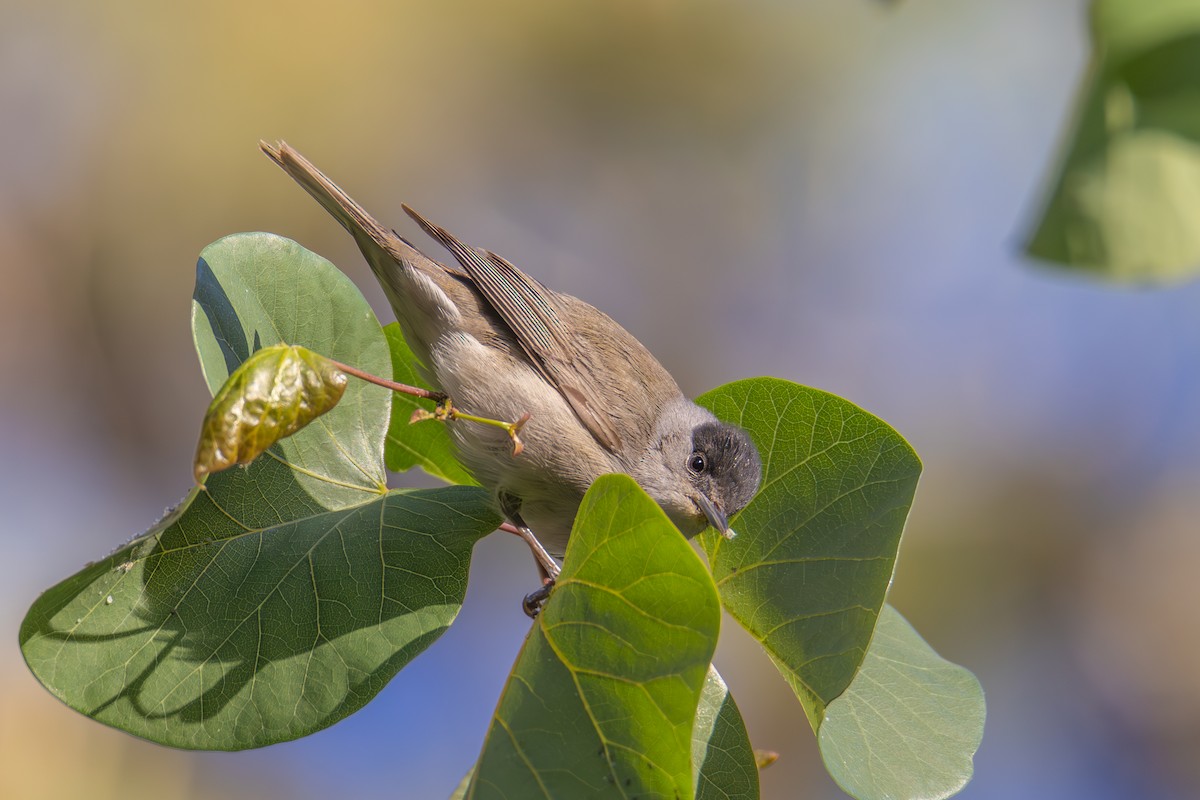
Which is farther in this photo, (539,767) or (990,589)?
(990,589)

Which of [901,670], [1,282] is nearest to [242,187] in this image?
[1,282]

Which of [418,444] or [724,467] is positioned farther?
[724,467]

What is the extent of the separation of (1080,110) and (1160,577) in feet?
35.7

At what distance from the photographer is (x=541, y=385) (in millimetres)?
3062

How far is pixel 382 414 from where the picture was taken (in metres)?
2.03

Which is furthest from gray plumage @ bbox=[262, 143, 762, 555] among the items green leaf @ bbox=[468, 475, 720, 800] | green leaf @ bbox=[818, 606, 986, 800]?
green leaf @ bbox=[468, 475, 720, 800]

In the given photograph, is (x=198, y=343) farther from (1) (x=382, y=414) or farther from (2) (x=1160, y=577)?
(2) (x=1160, y=577)

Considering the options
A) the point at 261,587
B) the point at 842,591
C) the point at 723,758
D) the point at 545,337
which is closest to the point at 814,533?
the point at 842,591

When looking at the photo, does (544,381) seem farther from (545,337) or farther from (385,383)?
(385,383)

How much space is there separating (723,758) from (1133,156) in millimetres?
1190

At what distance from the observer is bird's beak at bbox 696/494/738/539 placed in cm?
207

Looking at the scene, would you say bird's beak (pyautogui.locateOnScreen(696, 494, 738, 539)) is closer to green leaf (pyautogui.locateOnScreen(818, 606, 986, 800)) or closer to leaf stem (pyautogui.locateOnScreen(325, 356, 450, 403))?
green leaf (pyautogui.locateOnScreen(818, 606, 986, 800))

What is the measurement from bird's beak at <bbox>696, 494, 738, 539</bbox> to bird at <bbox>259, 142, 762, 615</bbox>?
0.03 feet

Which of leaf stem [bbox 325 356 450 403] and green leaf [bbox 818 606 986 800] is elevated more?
leaf stem [bbox 325 356 450 403]
